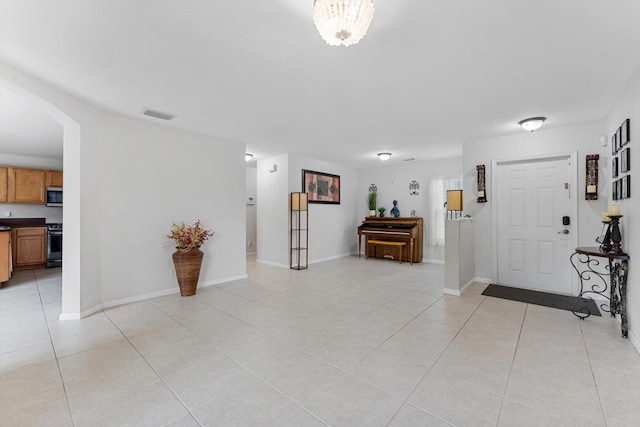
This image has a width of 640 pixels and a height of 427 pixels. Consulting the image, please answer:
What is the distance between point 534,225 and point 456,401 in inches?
143

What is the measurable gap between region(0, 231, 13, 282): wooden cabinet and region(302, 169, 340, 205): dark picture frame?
508 cm

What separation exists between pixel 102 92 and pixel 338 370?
11.4 feet

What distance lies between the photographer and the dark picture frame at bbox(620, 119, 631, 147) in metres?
2.65

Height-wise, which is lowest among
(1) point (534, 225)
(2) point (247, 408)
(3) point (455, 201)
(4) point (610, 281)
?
(2) point (247, 408)

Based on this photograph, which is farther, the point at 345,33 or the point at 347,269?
the point at 347,269

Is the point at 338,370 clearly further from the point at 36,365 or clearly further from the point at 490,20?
the point at 490,20

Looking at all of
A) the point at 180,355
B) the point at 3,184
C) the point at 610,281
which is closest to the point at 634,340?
the point at 610,281

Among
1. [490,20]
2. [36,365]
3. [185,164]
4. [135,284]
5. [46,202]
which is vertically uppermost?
[490,20]

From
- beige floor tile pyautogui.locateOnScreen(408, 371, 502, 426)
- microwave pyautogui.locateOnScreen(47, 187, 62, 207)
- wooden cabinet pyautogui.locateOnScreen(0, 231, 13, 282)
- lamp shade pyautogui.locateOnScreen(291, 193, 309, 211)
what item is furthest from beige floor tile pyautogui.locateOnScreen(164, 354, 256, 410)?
microwave pyautogui.locateOnScreen(47, 187, 62, 207)

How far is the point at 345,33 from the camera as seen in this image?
4.65 ft

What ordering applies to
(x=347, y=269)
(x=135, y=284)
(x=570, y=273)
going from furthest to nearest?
1. (x=347, y=269)
2. (x=570, y=273)
3. (x=135, y=284)

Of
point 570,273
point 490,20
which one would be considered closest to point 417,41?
point 490,20

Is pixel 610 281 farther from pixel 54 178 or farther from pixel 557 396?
pixel 54 178

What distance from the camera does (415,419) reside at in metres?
1.61
